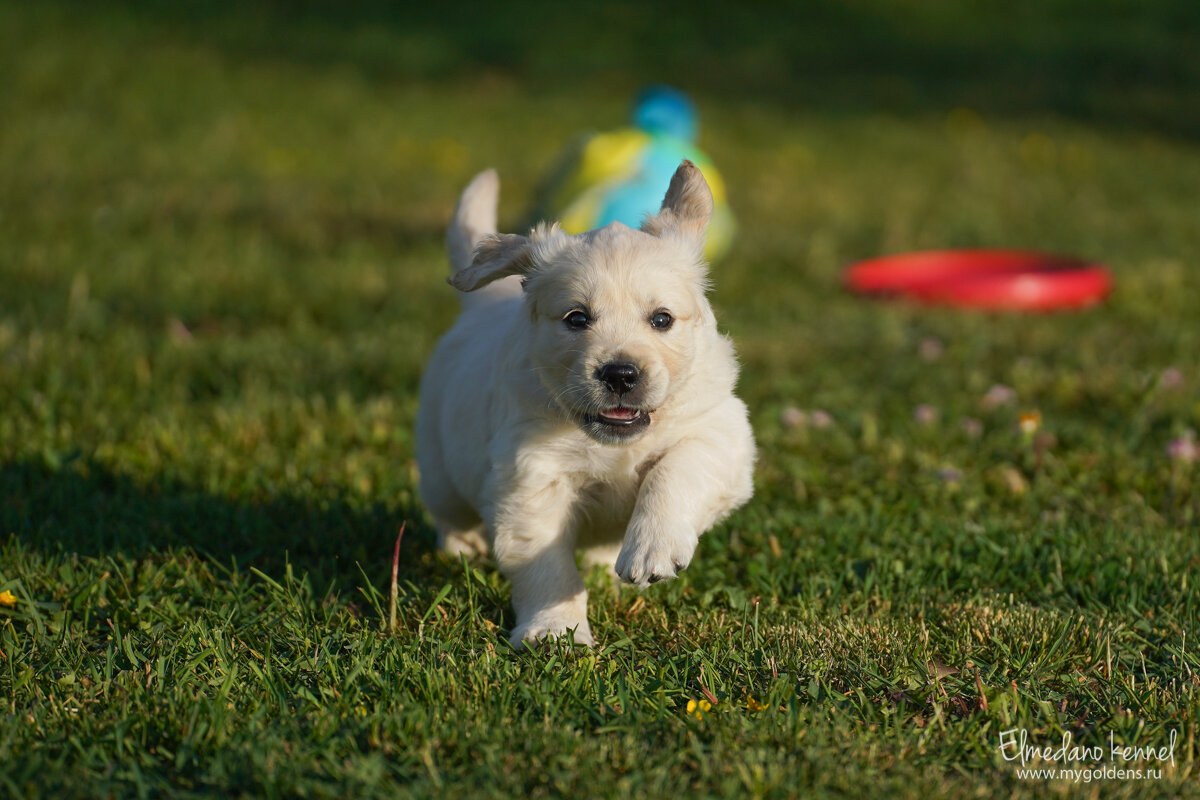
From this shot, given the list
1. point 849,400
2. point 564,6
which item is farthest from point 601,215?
Result: point 564,6

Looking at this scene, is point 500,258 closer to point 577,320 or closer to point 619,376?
point 577,320

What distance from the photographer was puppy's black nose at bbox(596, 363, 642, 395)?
107 inches

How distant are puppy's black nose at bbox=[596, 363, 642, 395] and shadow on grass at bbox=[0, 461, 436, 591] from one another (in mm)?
915

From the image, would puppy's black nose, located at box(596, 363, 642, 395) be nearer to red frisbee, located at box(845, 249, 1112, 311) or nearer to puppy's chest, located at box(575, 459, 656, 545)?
puppy's chest, located at box(575, 459, 656, 545)

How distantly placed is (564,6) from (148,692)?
17.3 metres

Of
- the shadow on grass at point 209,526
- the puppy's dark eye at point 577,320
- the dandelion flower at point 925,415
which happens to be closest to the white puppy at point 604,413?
the puppy's dark eye at point 577,320

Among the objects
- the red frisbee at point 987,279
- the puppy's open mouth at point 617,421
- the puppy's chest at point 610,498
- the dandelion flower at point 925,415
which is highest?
the puppy's open mouth at point 617,421

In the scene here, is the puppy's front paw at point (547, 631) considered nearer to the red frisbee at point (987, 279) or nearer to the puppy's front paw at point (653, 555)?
the puppy's front paw at point (653, 555)

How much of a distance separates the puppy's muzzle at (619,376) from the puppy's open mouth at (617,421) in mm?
59

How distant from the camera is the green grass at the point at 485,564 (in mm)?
2338

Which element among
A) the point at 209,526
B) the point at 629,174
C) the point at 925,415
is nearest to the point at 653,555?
the point at 209,526

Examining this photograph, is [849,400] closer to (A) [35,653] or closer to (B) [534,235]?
(B) [534,235]

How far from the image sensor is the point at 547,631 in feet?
9.00

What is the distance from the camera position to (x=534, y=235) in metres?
3.07
